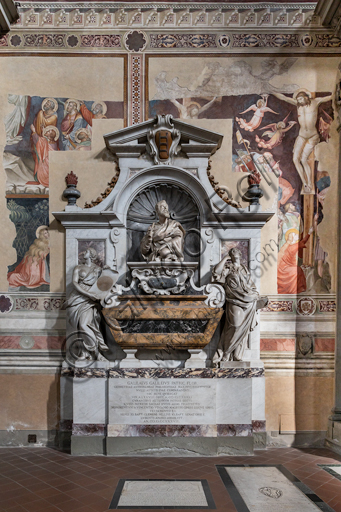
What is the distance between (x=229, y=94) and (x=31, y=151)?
9.93 ft

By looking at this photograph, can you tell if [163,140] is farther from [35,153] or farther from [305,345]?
[305,345]

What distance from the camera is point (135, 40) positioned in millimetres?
5977

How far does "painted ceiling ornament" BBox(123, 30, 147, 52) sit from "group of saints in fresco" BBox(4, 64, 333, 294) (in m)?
0.86

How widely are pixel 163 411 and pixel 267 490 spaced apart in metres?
1.57

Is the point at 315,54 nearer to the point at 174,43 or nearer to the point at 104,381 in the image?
the point at 174,43

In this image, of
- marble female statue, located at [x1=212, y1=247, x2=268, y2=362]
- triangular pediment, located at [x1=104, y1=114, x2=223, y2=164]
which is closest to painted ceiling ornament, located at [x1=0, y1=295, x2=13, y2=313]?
triangular pediment, located at [x1=104, y1=114, x2=223, y2=164]

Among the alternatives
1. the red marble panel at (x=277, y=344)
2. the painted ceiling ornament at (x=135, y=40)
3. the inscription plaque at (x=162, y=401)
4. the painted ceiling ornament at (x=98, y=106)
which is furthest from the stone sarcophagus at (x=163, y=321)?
the painted ceiling ornament at (x=135, y=40)

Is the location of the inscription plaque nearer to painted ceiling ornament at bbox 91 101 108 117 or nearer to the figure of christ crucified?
the figure of christ crucified

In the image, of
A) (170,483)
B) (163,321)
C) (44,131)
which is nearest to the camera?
(170,483)

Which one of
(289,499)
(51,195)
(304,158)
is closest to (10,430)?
(51,195)

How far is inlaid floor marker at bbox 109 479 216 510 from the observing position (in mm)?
3736

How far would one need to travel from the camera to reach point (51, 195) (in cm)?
587

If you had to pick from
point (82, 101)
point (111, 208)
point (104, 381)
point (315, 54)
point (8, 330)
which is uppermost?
point (315, 54)

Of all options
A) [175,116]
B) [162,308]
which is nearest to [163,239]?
[162,308]
